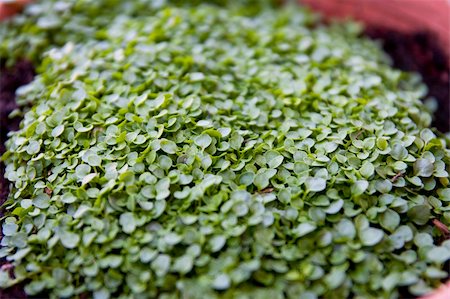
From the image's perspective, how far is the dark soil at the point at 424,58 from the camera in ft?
5.62

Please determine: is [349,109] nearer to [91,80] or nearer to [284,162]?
[284,162]

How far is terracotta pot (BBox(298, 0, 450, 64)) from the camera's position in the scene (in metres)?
1.78

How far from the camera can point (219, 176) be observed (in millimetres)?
1125

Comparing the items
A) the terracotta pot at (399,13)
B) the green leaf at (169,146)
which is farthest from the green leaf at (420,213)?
Answer: the terracotta pot at (399,13)

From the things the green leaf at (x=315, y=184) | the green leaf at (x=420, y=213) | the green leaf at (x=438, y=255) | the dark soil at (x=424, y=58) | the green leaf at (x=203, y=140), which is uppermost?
the green leaf at (x=203, y=140)

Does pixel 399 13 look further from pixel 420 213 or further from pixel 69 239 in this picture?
pixel 69 239

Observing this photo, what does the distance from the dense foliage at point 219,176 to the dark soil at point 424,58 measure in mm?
239

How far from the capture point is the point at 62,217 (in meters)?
1.10

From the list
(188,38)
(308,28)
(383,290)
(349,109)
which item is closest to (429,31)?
(308,28)

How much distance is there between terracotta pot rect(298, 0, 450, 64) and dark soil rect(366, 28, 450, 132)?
37 mm

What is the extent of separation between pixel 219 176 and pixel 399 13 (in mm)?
1199

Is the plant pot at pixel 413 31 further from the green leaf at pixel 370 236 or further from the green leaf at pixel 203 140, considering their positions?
the green leaf at pixel 203 140

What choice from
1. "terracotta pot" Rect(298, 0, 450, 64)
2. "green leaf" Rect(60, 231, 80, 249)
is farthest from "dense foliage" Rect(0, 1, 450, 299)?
"terracotta pot" Rect(298, 0, 450, 64)

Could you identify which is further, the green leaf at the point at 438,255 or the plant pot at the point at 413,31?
the plant pot at the point at 413,31
